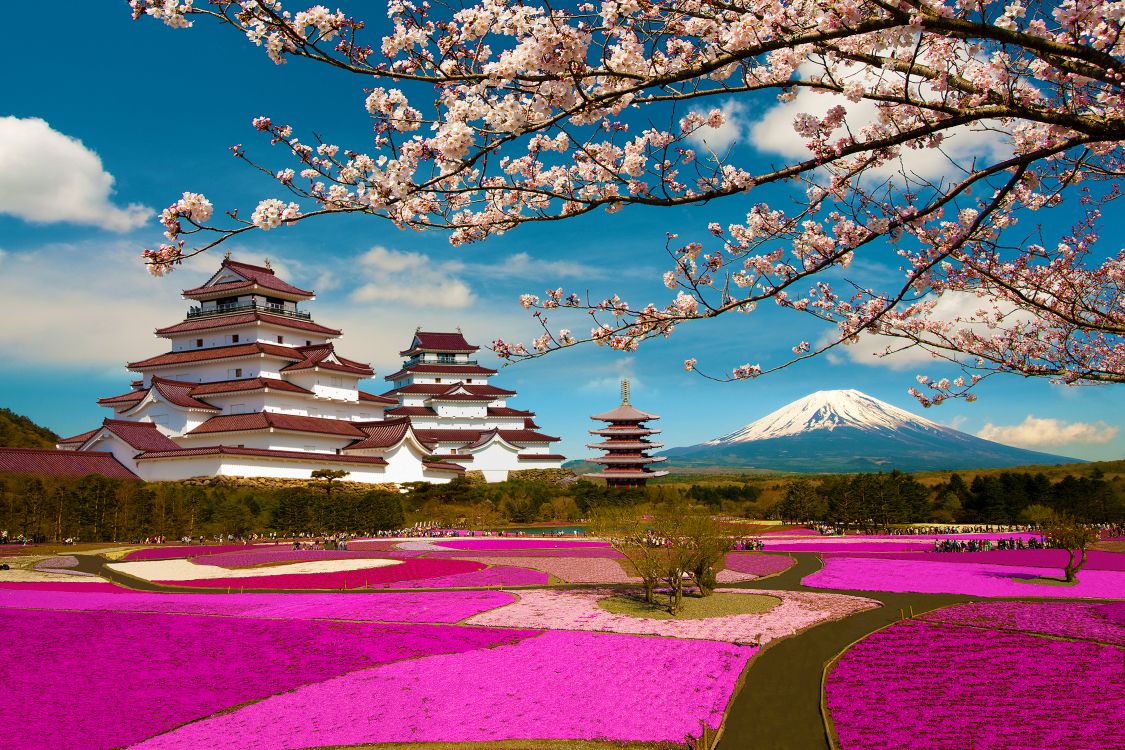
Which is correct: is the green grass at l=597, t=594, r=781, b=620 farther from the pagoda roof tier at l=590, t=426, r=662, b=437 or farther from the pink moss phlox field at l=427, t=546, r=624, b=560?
the pagoda roof tier at l=590, t=426, r=662, b=437

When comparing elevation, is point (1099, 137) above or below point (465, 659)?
above

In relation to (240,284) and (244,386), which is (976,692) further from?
(240,284)

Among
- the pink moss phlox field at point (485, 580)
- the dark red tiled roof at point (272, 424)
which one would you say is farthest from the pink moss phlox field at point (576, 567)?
the dark red tiled roof at point (272, 424)

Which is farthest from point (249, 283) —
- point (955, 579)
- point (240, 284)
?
point (955, 579)

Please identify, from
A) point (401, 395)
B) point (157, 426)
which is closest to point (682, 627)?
point (157, 426)

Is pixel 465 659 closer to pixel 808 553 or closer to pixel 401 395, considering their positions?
pixel 808 553

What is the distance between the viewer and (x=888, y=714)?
10398mm

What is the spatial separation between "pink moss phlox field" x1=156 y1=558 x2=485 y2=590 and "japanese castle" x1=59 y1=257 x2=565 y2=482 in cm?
2076

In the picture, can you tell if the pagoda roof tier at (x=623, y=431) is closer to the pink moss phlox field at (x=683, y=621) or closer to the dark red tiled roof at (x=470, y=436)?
the dark red tiled roof at (x=470, y=436)

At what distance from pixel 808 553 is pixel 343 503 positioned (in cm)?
2538

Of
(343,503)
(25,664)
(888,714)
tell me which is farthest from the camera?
(343,503)

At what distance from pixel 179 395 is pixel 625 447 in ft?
143

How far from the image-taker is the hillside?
192ft

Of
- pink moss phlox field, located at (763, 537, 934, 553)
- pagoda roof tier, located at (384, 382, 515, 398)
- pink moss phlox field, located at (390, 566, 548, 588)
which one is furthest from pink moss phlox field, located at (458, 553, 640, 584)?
pagoda roof tier, located at (384, 382, 515, 398)
